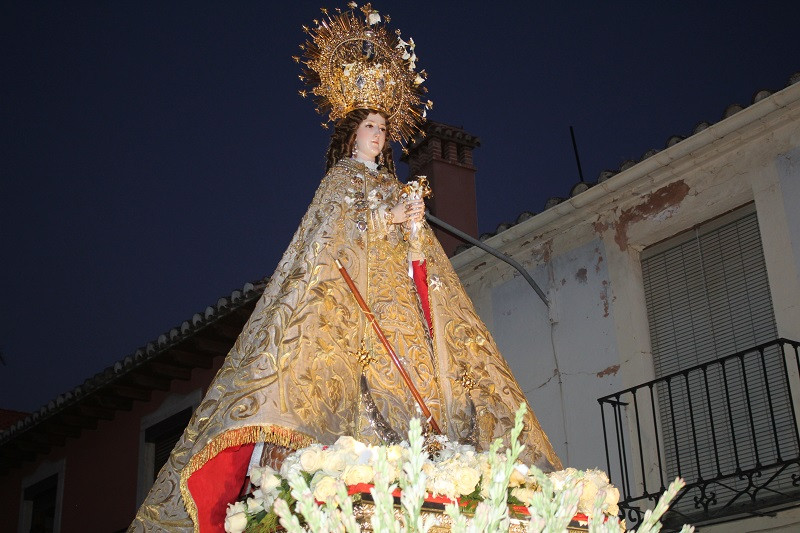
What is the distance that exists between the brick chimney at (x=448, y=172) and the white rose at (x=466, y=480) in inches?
287

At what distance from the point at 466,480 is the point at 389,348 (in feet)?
3.08

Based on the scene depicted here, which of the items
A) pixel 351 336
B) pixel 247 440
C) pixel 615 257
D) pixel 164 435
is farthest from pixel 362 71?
pixel 164 435

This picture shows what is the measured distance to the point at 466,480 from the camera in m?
3.16

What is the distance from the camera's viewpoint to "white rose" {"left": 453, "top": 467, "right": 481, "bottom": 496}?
315 centimetres

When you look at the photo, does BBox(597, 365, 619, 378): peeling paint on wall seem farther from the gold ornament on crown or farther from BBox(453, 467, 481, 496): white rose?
BBox(453, 467, 481, 496): white rose

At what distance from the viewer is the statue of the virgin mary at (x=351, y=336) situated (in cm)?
371

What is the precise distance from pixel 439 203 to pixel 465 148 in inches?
38.7

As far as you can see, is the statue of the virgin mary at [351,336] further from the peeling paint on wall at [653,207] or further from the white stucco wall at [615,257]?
the peeling paint on wall at [653,207]

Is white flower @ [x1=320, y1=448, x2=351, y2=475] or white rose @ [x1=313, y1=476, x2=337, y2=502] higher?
white flower @ [x1=320, y1=448, x2=351, y2=475]

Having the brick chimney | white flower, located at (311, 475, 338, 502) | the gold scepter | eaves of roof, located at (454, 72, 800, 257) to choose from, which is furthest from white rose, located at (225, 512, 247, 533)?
the brick chimney

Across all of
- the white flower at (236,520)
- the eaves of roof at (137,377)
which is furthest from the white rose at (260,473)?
the eaves of roof at (137,377)

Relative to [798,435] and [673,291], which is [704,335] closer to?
[673,291]

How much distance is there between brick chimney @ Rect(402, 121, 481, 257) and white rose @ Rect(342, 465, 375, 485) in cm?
740

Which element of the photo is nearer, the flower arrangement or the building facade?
the flower arrangement
